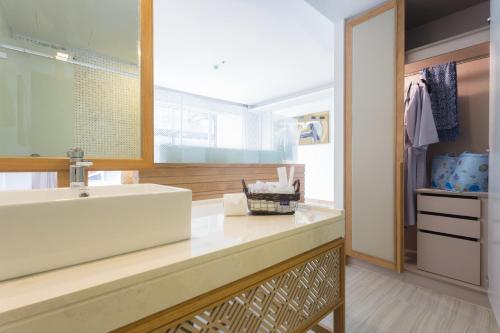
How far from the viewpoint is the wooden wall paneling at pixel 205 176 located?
7.12 ft

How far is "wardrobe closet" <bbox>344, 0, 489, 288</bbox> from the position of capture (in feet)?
5.94

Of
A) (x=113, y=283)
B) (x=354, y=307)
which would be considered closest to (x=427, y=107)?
(x=354, y=307)

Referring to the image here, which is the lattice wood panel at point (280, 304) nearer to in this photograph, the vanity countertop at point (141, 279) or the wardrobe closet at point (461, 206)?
the vanity countertop at point (141, 279)

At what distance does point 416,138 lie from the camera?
201cm

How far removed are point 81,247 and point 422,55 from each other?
251 centimetres

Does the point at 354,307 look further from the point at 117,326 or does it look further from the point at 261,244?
the point at 117,326

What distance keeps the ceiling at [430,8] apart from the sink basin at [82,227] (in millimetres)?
2653

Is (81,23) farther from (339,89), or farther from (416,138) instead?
(416,138)

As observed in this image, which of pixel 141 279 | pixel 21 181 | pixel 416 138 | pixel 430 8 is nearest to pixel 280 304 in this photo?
pixel 141 279

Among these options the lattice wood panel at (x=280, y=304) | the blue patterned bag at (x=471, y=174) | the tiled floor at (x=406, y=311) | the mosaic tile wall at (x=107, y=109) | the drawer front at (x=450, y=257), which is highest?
the mosaic tile wall at (x=107, y=109)

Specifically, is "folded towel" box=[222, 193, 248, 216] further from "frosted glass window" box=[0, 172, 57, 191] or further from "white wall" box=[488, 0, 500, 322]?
"white wall" box=[488, 0, 500, 322]

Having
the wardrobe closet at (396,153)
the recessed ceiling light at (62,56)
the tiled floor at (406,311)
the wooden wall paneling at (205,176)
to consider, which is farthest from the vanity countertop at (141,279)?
the wardrobe closet at (396,153)

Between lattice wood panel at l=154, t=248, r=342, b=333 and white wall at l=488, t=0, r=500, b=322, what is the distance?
0.98m

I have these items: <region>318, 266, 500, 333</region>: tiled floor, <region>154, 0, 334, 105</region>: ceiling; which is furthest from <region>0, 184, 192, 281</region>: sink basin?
<region>154, 0, 334, 105</region>: ceiling
